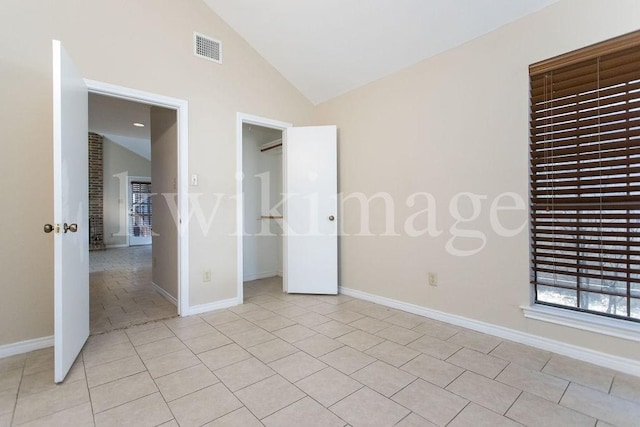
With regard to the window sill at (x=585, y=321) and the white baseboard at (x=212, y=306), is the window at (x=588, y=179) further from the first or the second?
the white baseboard at (x=212, y=306)

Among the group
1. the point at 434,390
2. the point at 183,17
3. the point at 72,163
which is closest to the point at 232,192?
the point at 72,163

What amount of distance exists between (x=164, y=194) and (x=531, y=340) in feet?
12.8

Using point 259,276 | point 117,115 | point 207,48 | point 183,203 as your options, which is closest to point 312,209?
point 183,203

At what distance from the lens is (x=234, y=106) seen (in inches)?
131

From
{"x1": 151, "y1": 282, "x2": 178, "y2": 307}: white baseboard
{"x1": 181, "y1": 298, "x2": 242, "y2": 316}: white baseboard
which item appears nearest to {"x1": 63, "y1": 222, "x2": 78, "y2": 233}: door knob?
{"x1": 181, "y1": 298, "x2": 242, "y2": 316}: white baseboard

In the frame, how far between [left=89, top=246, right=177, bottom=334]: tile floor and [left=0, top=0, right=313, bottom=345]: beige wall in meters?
0.49

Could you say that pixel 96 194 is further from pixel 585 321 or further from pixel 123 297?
pixel 585 321

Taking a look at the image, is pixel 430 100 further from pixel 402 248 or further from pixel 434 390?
pixel 434 390

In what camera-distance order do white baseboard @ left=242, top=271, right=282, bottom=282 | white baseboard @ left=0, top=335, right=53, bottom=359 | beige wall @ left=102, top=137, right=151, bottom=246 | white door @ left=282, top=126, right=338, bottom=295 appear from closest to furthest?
white baseboard @ left=0, top=335, right=53, bottom=359
white door @ left=282, top=126, right=338, bottom=295
white baseboard @ left=242, top=271, right=282, bottom=282
beige wall @ left=102, top=137, right=151, bottom=246

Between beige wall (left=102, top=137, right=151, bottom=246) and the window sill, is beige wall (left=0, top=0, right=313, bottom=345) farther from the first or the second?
beige wall (left=102, top=137, right=151, bottom=246)

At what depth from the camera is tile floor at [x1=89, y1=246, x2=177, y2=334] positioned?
2.89 meters

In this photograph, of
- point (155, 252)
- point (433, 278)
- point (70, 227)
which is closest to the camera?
point (70, 227)

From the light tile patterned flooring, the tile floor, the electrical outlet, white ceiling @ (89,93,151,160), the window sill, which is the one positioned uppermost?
white ceiling @ (89,93,151,160)

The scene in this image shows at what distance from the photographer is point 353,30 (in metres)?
2.88
